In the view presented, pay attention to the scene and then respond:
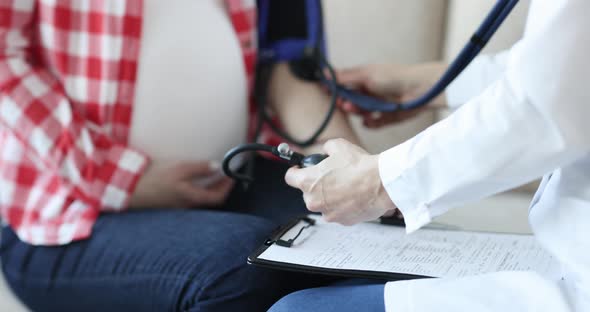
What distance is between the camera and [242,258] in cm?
77

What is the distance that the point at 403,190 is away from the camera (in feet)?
1.86

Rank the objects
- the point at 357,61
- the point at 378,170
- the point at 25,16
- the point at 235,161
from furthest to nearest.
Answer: the point at 357,61
the point at 235,161
the point at 25,16
the point at 378,170

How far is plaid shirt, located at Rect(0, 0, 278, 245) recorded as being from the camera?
34.3 inches

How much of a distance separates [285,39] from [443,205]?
0.63m

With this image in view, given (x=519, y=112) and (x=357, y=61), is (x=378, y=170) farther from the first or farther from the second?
(x=357, y=61)

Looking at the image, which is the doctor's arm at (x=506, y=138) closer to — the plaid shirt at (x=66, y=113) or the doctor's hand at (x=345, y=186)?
the doctor's hand at (x=345, y=186)

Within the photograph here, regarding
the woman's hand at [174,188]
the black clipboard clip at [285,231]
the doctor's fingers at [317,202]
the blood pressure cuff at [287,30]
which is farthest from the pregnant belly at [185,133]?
the doctor's fingers at [317,202]

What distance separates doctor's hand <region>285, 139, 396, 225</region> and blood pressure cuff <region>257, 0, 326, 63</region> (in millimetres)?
464

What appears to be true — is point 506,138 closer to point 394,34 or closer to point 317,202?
point 317,202

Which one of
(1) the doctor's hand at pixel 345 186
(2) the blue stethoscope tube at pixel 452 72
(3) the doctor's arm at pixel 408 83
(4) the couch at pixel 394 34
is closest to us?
(1) the doctor's hand at pixel 345 186

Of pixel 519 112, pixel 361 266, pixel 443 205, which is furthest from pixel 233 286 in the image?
pixel 519 112

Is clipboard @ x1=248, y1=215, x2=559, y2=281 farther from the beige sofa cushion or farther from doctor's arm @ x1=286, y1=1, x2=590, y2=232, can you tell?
the beige sofa cushion

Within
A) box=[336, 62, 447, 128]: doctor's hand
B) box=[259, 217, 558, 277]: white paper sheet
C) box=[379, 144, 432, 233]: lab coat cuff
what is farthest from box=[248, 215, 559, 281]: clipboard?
box=[336, 62, 447, 128]: doctor's hand

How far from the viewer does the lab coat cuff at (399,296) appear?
566 millimetres
